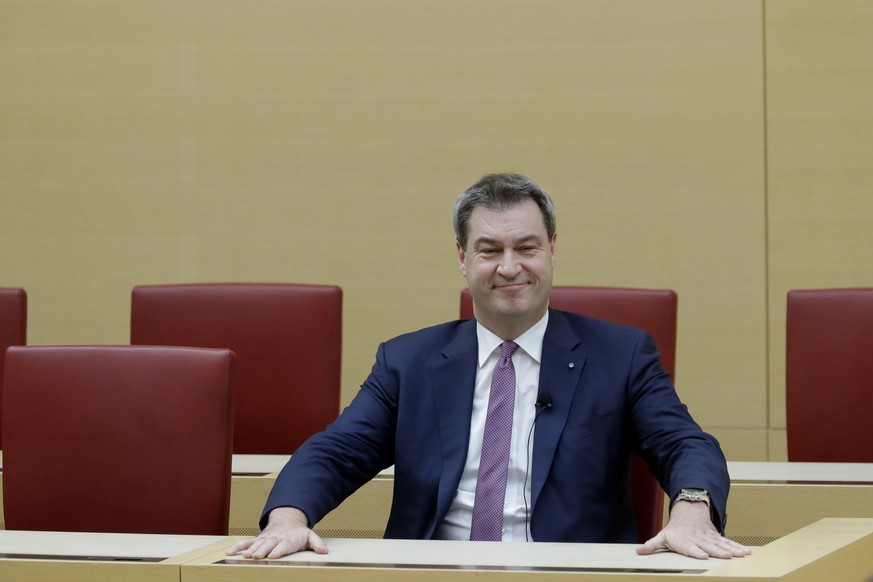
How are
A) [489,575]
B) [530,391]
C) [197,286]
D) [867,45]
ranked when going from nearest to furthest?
[489,575], [530,391], [197,286], [867,45]

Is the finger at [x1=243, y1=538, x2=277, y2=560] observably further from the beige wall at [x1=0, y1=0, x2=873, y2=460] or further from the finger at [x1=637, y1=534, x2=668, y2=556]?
the beige wall at [x1=0, y1=0, x2=873, y2=460]

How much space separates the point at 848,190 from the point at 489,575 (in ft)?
9.82

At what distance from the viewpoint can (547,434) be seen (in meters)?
2.14

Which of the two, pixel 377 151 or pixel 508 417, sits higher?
pixel 377 151

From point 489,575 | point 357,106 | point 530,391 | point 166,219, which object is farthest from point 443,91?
point 489,575

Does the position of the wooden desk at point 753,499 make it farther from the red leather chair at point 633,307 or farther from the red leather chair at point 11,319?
the red leather chair at point 11,319

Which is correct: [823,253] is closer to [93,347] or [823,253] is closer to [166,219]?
[166,219]

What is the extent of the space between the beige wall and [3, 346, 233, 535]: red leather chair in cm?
206

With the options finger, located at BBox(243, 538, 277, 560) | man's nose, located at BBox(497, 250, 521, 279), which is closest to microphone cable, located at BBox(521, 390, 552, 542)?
man's nose, located at BBox(497, 250, 521, 279)

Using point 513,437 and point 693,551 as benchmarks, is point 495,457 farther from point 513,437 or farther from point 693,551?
point 693,551

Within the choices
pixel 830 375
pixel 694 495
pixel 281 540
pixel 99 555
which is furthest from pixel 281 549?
pixel 830 375

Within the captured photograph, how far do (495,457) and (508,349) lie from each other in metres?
0.23

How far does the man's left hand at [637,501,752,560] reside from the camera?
1.63 m

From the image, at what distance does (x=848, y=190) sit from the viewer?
408cm
